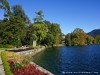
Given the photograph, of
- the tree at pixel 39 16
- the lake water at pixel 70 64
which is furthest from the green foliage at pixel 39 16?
the lake water at pixel 70 64

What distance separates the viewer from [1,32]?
80.8 m

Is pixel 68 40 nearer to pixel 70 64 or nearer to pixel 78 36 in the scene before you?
pixel 78 36

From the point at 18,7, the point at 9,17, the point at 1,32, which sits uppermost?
the point at 18,7

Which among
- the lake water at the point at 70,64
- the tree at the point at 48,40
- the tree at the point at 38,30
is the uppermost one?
the tree at the point at 38,30

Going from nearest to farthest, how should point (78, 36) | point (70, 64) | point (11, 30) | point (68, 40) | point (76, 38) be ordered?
point (70, 64), point (11, 30), point (68, 40), point (78, 36), point (76, 38)

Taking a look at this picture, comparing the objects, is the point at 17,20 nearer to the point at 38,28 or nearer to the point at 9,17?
the point at 9,17

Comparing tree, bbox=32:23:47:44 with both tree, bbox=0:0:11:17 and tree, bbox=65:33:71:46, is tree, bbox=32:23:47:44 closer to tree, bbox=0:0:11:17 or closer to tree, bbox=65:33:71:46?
tree, bbox=0:0:11:17

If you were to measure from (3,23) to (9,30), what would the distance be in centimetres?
474

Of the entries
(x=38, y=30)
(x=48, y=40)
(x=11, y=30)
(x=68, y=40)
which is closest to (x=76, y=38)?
(x=68, y=40)

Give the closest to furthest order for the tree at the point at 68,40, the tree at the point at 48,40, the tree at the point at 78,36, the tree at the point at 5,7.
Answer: the tree at the point at 5,7, the tree at the point at 48,40, the tree at the point at 68,40, the tree at the point at 78,36

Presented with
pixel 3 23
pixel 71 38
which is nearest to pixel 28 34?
pixel 3 23

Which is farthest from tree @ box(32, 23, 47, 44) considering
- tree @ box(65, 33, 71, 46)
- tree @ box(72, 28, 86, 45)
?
tree @ box(72, 28, 86, 45)

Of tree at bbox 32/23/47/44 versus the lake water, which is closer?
the lake water

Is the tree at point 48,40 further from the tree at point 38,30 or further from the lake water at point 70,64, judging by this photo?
the lake water at point 70,64
